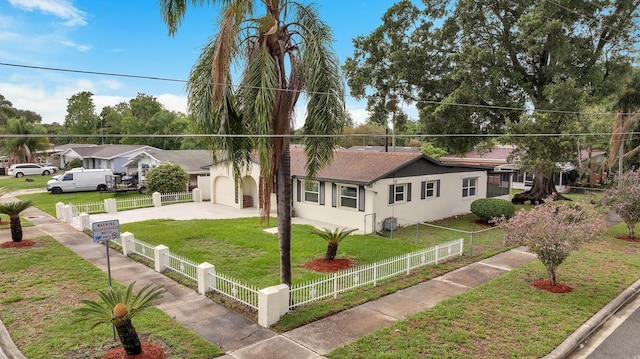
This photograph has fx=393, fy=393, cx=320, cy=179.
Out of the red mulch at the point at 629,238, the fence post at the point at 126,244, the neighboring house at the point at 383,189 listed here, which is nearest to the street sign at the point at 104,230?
the fence post at the point at 126,244

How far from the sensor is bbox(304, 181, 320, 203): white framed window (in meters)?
19.7

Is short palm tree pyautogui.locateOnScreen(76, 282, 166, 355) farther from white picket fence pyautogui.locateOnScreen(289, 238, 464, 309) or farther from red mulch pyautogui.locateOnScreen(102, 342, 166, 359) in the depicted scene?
white picket fence pyautogui.locateOnScreen(289, 238, 464, 309)

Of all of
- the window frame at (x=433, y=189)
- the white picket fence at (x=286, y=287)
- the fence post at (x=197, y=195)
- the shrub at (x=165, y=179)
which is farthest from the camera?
the shrub at (x=165, y=179)

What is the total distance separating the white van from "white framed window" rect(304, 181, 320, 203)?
19.6m

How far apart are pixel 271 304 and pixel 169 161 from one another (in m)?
27.9

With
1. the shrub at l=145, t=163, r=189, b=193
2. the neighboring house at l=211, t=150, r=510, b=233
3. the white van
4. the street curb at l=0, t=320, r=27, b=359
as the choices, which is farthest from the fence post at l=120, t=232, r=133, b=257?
the white van

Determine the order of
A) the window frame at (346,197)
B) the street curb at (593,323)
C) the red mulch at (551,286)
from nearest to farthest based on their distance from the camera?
the street curb at (593,323) < the red mulch at (551,286) < the window frame at (346,197)

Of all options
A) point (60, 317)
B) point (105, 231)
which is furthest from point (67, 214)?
point (105, 231)

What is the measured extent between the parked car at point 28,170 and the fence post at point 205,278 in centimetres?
4448

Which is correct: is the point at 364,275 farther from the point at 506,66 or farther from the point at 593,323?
the point at 506,66

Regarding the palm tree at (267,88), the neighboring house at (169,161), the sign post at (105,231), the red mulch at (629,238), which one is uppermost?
the palm tree at (267,88)

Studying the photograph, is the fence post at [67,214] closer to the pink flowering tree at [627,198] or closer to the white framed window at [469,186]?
the white framed window at [469,186]

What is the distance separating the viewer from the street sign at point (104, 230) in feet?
27.5

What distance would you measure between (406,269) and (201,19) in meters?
8.92
